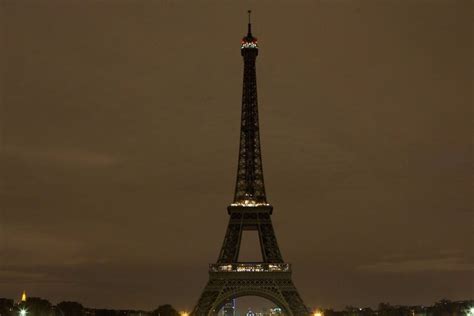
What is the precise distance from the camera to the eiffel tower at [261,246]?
105 m

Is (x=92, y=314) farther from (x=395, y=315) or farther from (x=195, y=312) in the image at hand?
(x=195, y=312)

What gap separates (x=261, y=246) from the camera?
108m

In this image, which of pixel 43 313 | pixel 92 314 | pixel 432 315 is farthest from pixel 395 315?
pixel 43 313

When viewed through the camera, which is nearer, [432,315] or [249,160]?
[249,160]

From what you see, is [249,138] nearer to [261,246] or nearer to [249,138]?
[249,138]

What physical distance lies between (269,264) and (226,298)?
8050 millimetres

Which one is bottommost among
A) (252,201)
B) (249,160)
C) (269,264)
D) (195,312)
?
(195,312)

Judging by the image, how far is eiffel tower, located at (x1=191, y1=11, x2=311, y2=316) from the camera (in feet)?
344

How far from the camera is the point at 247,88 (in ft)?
372

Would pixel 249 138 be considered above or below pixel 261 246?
above

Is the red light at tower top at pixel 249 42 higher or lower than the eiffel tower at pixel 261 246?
higher

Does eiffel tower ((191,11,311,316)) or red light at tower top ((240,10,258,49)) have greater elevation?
red light at tower top ((240,10,258,49))

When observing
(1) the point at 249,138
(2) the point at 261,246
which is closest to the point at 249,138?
(1) the point at 249,138

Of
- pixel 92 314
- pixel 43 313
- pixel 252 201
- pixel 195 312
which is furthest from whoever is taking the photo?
pixel 92 314
